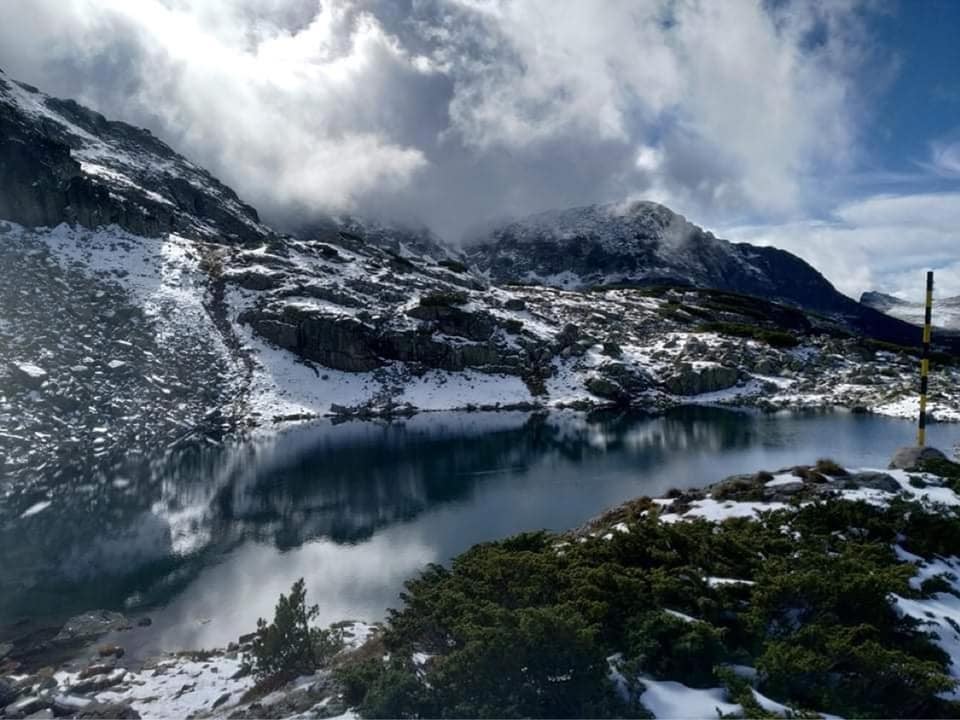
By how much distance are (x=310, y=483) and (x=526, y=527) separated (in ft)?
76.3

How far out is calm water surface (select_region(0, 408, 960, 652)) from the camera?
31016 mm

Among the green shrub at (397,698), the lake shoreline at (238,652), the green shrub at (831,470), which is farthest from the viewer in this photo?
the green shrub at (831,470)

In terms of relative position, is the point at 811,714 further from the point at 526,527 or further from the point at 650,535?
the point at 526,527

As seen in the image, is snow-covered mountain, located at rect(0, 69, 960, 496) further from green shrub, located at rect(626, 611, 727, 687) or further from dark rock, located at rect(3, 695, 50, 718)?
green shrub, located at rect(626, 611, 727, 687)

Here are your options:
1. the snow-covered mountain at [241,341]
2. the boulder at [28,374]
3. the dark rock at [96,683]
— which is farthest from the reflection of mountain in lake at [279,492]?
the boulder at [28,374]

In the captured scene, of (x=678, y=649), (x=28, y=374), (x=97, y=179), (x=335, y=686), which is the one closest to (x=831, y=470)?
(x=678, y=649)

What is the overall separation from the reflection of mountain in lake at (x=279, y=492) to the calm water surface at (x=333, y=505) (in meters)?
0.19

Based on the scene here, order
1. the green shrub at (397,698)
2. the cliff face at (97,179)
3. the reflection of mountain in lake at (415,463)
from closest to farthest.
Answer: the green shrub at (397,698) → the reflection of mountain in lake at (415,463) → the cliff face at (97,179)

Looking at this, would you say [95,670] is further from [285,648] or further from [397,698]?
[397,698]

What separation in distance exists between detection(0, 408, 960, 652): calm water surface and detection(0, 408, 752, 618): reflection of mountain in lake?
0.19m

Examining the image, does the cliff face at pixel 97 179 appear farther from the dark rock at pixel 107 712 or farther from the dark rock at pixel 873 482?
the dark rock at pixel 873 482

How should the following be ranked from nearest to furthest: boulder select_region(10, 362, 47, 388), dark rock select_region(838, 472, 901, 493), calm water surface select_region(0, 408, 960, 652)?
dark rock select_region(838, 472, 901, 493) → calm water surface select_region(0, 408, 960, 652) → boulder select_region(10, 362, 47, 388)

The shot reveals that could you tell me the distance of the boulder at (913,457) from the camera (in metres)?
30.2

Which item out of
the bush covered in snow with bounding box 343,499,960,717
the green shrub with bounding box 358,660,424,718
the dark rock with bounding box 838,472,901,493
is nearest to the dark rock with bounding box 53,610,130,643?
the bush covered in snow with bounding box 343,499,960,717
